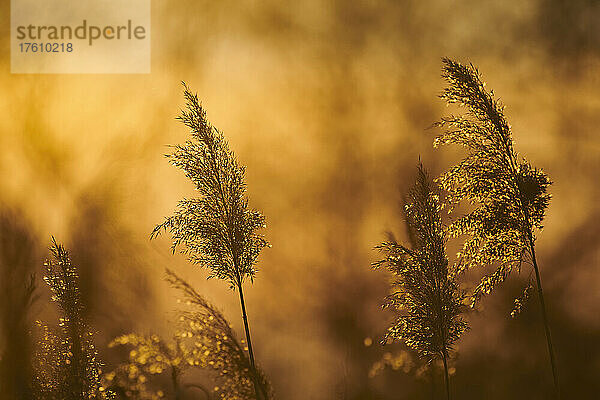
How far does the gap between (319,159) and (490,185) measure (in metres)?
1.05

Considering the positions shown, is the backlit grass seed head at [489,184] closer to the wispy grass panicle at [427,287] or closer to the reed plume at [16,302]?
the wispy grass panicle at [427,287]

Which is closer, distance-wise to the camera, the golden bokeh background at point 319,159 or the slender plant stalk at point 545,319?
the slender plant stalk at point 545,319

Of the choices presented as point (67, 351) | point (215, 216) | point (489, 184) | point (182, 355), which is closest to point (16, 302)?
point (67, 351)

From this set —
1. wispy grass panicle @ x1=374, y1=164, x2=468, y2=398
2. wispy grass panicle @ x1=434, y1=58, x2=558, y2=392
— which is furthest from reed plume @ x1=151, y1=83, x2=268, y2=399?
wispy grass panicle @ x1=434, y1=58, x2=558, y2=392

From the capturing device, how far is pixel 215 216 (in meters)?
3.82

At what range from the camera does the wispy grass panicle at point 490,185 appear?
376cm

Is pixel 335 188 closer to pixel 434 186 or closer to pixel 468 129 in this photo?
pixel 434 186

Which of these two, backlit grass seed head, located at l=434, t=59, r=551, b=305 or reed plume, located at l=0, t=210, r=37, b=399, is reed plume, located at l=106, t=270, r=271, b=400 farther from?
backlit grass seed head, located at l=434, t=59, r=551, b=305

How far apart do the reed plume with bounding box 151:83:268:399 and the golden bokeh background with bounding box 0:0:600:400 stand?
0.20 meters

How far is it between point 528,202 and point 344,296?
48.1 inches

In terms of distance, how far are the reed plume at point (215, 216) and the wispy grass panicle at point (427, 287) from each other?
2.81 ft

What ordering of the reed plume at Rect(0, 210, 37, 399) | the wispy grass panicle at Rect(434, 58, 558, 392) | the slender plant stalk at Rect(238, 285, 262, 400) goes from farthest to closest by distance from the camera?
the reed plume at Rect(0, 210, 37, 399) → the slender plant stalk at Rect(238, 285, 262, 400) → the wispy grass panicle at Rect(434, 58, 558, 392)

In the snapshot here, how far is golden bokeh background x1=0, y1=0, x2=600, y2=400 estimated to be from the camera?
4.09m

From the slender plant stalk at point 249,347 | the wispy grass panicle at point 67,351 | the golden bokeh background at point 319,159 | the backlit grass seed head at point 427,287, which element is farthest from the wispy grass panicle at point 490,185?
A: the wispy grass panicle at point 67,351
